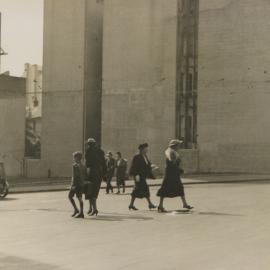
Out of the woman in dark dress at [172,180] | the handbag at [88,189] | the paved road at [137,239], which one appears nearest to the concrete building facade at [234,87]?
the paved road at [137,239]

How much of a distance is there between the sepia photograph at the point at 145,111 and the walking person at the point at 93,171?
26 millimetres

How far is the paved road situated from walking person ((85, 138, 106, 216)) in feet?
1.52

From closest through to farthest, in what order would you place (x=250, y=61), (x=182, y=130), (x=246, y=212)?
(x=246, y=212) < (x=250, y=61) < (x=182, y=130)

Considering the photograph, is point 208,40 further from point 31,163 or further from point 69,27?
point 31,163

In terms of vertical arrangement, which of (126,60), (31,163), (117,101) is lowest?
(31,163)

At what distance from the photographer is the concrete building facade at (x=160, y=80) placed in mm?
41062

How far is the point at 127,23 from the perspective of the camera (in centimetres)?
4684

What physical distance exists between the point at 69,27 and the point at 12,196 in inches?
1156

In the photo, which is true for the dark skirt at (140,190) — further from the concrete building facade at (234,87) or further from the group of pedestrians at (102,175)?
the concrete building facade at (234,87)

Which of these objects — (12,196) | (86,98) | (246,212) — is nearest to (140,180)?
(246,212)

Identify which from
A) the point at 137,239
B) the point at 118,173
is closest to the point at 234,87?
the point at 118,173

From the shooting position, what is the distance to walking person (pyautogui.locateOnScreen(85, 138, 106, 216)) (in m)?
14.1

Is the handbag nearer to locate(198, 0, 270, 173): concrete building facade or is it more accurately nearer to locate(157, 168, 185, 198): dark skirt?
locate(157, 168, 185, 198): dark skirt

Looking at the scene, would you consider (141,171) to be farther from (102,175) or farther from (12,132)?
(12,132)
